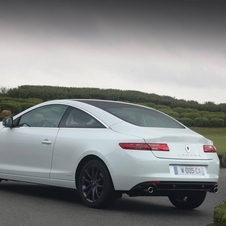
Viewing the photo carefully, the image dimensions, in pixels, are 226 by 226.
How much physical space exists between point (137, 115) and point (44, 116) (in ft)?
5.10

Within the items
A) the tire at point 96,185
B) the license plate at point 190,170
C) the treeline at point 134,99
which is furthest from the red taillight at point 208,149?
the treeline at point 134,99

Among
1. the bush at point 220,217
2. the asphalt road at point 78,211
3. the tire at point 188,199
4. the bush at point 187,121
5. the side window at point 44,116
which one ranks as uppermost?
the side window at point 44,116

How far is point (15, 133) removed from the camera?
38.5 ft

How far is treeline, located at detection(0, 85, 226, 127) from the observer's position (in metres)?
49.3

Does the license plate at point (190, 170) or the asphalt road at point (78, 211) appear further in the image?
the license plate at point (190, 170)

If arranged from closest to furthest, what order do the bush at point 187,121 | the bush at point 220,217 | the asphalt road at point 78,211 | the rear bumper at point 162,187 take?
the bush at point 220,217 < the asphalt road at point 78,211 < the rear bumper at point 162,187 < the bush at point 187,121

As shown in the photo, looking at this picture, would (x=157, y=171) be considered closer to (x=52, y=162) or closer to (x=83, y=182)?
(x=83, y=182)

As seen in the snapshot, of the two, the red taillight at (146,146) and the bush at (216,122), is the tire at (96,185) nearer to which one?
the red taillight at (146,146)

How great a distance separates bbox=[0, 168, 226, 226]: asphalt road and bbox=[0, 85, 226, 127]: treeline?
33.0 meters

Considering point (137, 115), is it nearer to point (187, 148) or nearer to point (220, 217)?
point (187, 148)

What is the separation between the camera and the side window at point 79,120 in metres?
10.8

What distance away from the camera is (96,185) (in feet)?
33.8

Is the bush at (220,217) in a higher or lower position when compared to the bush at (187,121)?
lower

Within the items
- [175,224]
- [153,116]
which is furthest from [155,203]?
[175,224]
